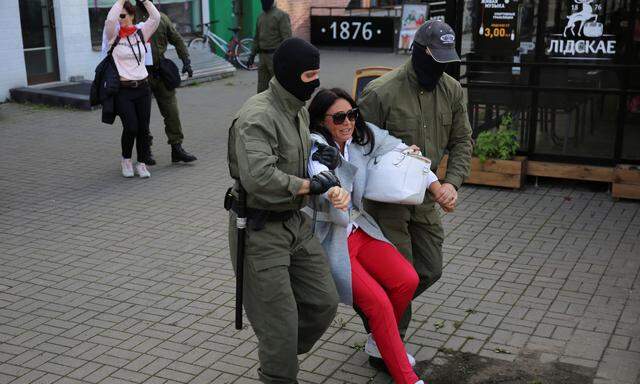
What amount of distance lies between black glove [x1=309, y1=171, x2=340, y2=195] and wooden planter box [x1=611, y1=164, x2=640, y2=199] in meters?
5.17

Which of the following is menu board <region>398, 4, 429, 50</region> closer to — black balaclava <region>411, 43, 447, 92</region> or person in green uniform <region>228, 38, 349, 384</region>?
black balaclava <region>411, 43, 447, 92</region>

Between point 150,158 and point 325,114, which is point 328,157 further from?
Result: point 150,158

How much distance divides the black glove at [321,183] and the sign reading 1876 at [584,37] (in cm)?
545

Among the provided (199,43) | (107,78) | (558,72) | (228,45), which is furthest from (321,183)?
(228,45)

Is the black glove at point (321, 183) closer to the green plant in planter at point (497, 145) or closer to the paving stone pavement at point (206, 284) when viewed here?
the paving stone pavement at point (206, 284)

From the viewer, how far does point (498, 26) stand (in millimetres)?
8820

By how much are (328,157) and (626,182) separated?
5.02m

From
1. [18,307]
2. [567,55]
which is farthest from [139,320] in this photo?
Answer: [567,55]

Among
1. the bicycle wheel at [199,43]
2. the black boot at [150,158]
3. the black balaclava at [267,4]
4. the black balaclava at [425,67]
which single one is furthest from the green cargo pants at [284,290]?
the bicycle wheel at [199,43]

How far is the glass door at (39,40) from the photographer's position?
14.3 metres

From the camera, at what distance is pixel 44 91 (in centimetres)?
1378

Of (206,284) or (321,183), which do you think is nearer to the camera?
(321,183)

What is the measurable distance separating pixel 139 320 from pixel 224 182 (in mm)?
3696

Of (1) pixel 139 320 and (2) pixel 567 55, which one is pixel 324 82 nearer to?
(2) pixel 567 55
